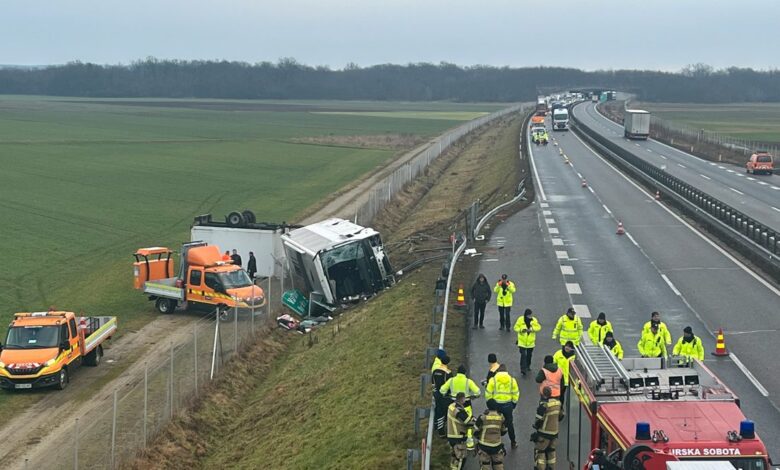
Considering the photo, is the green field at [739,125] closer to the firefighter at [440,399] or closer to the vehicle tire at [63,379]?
the vehicle tire at [63,379]

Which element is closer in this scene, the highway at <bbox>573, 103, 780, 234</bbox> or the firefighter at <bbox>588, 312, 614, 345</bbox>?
the firefighter at <bbox>588, 312, 614, 345</bbox>

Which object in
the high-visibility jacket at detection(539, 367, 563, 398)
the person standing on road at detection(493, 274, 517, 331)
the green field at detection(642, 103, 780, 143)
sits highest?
the high-visibility jacket at detection(539, 367, 563, 398)

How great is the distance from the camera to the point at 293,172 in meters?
85.2

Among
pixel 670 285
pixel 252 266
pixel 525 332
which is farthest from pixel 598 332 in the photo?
pixel 252 266

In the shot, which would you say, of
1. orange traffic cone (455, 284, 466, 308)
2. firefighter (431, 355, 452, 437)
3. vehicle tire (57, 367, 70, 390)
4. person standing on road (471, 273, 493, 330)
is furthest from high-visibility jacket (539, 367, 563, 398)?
vehicle tire (57, 367, 70, 390)

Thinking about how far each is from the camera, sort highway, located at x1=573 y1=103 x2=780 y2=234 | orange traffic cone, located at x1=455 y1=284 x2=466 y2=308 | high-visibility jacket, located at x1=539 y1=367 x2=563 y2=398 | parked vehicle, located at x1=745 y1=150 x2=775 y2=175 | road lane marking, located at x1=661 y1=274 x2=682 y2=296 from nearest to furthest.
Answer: high-visibility jacket, located at x1=539 y1=367 x2=563 y2=398
orange traffic cone, located at x1=455 y1=284 x2=466 y2=308
road lane marking, located at x1=661 y1=274 x2=682 y2=296
highway, located at x1=573 y1=103 x2=780 y2=234
parked vehicle, located at x1=745 y1=150 x2=775 y2=175

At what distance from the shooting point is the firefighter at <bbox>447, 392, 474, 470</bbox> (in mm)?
15359

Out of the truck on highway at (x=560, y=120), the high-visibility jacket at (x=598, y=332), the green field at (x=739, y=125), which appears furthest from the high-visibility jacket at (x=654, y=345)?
→ the truck on highway at (x=560, y=120)

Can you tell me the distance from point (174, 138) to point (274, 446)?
331ft

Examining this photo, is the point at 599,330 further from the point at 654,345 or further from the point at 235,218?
the point at 235,218

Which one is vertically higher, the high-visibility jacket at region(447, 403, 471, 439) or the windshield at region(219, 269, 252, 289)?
the high-visibility jacket at region(447, 403, 471, 439)

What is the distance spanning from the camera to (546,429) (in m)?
15.2

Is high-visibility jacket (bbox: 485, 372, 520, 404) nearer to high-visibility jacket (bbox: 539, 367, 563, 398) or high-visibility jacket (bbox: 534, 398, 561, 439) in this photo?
high-visibility jacket (bbox: 539, 367, 563, 398)

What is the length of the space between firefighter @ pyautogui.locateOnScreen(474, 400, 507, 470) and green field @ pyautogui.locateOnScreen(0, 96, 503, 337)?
20.7 m
